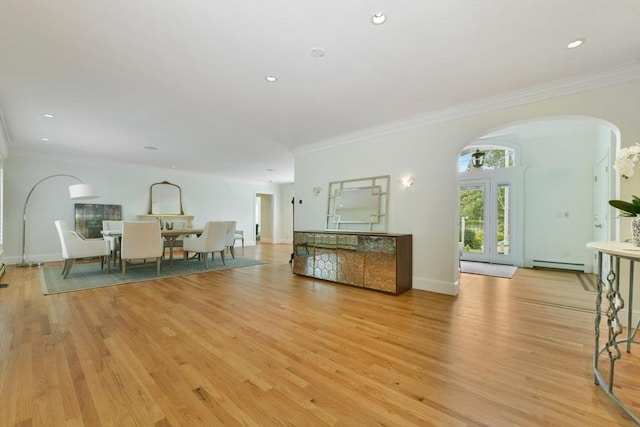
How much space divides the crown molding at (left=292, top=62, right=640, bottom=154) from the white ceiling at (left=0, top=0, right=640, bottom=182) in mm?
78

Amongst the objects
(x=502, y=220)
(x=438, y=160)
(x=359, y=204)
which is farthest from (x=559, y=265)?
(x=359, y=204)

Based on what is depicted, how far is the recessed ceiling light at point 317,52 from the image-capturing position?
2.31 metres

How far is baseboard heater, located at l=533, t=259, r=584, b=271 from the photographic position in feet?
17.2

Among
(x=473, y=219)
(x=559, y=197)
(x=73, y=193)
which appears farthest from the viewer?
(x=473, y=219)

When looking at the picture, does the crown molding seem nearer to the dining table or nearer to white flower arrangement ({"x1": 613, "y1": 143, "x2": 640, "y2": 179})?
white flower arrangement ({"x1": 613, "y1": 143, "x2": 640, "y2": 179})

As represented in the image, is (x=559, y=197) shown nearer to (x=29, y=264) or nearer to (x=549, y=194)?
(x=549, y=194)

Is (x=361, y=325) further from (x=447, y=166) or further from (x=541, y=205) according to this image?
(x=541, y=205)

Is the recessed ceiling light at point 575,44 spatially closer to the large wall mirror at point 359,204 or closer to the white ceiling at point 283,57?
the white ceiling at point 283,57

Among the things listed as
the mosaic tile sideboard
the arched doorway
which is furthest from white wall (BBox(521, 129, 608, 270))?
the mosaic tile sideboard

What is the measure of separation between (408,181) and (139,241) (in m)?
4.59

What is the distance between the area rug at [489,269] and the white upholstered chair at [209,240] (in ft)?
16.3

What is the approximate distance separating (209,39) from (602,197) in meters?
6.10

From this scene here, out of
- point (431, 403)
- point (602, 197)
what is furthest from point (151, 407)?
point (602, 197)

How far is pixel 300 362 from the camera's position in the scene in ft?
6.33
